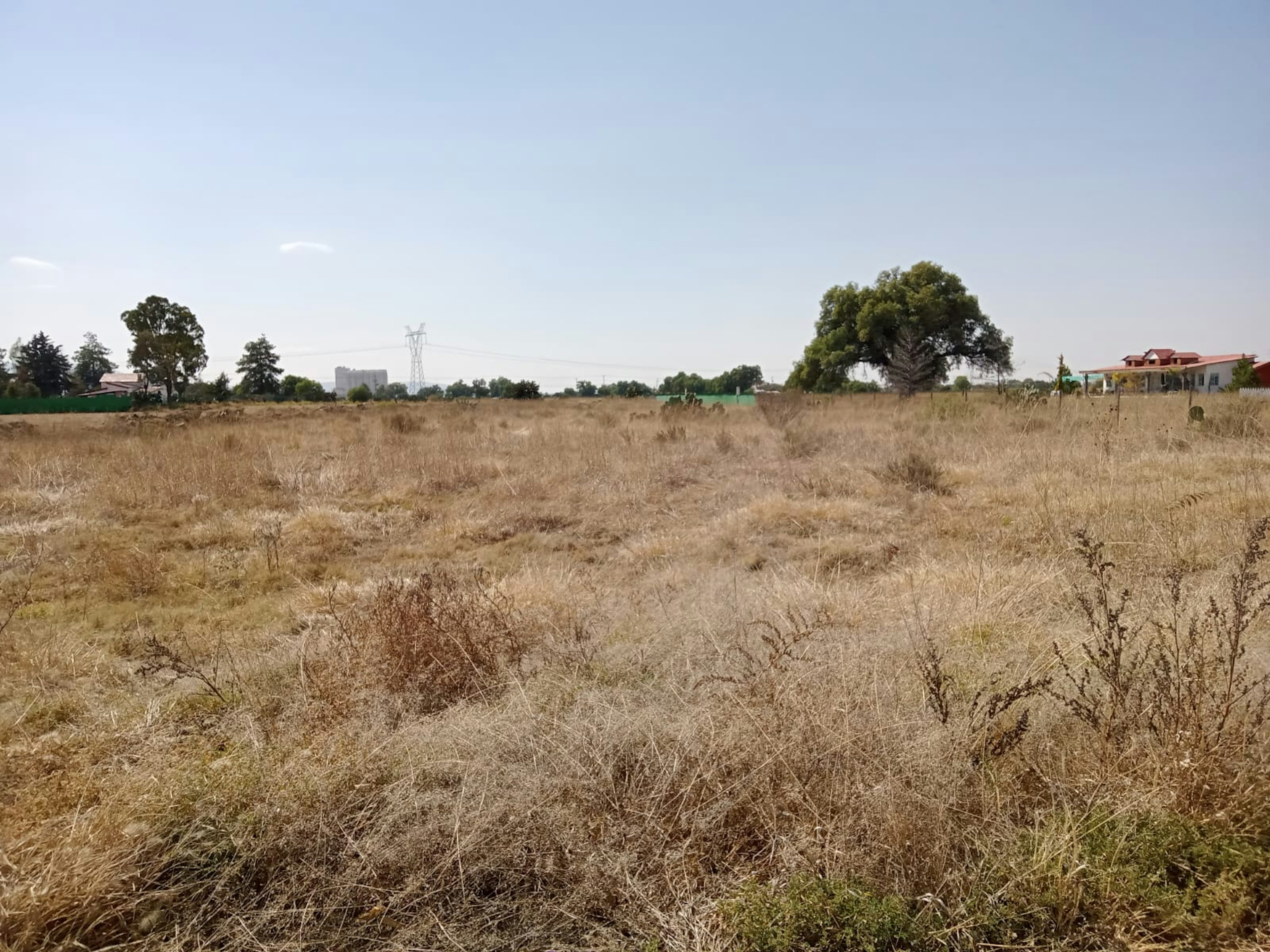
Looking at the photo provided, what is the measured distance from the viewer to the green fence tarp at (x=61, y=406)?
34.4 m

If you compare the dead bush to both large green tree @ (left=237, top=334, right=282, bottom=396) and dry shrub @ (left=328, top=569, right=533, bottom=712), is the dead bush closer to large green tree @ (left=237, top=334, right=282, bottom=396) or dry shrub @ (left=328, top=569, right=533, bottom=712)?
dry shrub @ (left=328, top=569, right=533, bottom=712)

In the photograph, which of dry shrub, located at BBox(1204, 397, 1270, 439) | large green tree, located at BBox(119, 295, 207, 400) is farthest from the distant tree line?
dry shrub, located at BBox(1204, 397, 1270, 439)

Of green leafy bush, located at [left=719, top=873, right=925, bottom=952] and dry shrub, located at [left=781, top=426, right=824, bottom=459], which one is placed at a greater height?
dry shrub, located at [left=781, top=426, right=824, bottom=459]

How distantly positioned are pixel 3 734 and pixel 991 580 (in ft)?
16.8

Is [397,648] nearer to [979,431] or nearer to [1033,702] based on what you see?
[1033,702]

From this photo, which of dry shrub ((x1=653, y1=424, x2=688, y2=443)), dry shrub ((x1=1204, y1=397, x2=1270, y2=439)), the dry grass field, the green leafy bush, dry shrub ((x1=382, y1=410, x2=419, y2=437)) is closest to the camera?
the green leafy bush

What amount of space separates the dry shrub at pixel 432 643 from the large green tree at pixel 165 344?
5631cm

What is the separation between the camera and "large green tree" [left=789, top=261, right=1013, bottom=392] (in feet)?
115

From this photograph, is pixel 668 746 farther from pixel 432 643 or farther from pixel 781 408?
pixel 781 408

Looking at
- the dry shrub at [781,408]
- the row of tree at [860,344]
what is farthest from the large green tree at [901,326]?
the dry shrub at [781,408]

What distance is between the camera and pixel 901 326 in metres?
35.0

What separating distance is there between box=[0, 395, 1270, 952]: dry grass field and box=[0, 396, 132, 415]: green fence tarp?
35684 mm

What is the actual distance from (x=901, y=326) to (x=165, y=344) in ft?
162

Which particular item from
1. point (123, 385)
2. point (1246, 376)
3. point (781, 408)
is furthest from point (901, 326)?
point (123, 385)
